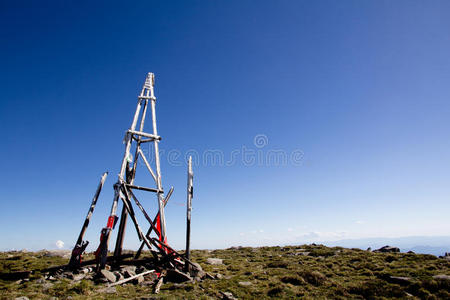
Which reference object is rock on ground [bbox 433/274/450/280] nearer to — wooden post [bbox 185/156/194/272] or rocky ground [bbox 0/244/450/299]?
rocky ground [bbox 0/244/450/299]

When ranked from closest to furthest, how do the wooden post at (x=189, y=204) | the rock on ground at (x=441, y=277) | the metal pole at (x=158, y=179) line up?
the rock on ground at (x=441, y=277), the wooden post at (x=189, y=204), the metal pole at (x=158, y=179)

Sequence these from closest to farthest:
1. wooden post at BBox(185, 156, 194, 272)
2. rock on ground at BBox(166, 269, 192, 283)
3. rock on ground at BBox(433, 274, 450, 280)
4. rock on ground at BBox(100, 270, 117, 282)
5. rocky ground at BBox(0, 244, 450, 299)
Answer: rocky ground at BBox(0, 244, 450, 299) < rock on ground at BBox(100, 270, 117, 282) < rock on ground at BBox(433, 274, 450, 280) < rock on ground at BBox(166, 269, 192, 283) < wooden post at BBox(185, 156, 194, 272)

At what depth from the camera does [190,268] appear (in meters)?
12.1

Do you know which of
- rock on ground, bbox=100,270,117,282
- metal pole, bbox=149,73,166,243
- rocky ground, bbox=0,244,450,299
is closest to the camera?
rocky ground, bbox=0,244,450,299

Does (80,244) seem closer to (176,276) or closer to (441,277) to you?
(176,276)

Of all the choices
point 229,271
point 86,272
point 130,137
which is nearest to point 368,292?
point 229,271

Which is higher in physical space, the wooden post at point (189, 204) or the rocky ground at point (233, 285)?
the wooden post at point (189, 204)

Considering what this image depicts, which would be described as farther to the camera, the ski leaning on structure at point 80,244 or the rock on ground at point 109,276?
the ski leaning on structure at point 80,244

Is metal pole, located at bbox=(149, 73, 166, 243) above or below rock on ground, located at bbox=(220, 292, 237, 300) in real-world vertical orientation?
above

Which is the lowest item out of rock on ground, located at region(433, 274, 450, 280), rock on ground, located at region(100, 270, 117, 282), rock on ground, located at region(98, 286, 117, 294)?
rock on ground, located at region(433, 274, 450, 280)

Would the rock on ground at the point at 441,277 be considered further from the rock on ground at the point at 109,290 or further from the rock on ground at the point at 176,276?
the rock on ground at the point at 109,290

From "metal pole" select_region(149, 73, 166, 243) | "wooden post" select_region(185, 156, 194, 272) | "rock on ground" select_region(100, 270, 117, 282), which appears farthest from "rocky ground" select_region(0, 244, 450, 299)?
"metal pole" select_region(149, 73, 166, 243)

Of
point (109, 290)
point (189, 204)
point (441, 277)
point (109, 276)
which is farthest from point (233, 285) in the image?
point (441, 277)

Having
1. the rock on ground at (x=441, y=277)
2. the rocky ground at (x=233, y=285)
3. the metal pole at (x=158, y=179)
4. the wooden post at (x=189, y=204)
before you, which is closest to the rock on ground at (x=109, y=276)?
the rocky ground at (x=233, y=285)
